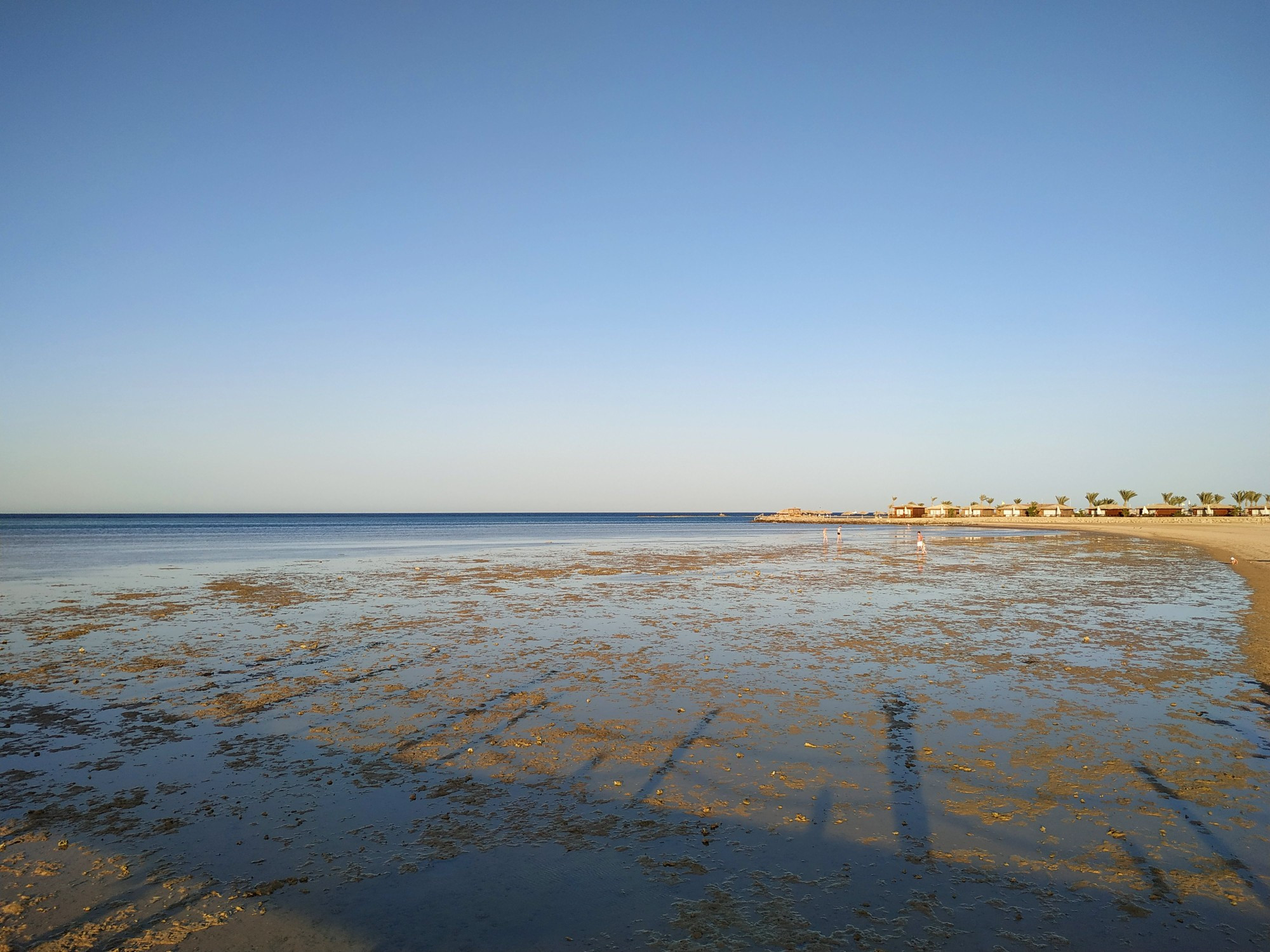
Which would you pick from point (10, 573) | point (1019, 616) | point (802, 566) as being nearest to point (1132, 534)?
point (802, 566)

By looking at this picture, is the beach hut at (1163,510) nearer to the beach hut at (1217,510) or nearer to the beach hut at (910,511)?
the beach hut at (1217,510)

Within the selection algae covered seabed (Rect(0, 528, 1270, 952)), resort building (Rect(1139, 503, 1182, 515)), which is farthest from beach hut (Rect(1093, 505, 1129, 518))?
algae covered seabed (Rect(0, 528, 1270, 952))

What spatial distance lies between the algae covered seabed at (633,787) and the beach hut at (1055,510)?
12947cm

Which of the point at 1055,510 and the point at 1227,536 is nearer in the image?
the point at 1227,536

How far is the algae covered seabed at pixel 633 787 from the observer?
17.2ft

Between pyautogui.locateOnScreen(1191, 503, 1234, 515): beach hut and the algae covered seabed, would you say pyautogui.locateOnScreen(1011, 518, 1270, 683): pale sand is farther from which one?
pyautogui.locateOnScreen(1191, 503, 1234, 515): beach hut

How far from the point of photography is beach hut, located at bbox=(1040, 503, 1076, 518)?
130125 mm

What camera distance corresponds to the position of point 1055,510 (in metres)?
134

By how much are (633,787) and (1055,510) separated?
14900 centimetres

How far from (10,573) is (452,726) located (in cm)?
3399

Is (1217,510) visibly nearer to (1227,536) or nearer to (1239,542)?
→ (1227,536)

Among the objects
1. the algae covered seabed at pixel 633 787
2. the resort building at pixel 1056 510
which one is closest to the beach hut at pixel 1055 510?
the resort building at pixel 1056 510

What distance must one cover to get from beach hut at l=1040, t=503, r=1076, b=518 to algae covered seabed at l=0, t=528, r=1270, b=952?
12947 centimetres

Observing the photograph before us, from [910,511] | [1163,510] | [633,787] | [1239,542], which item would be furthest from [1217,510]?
[633,787]
